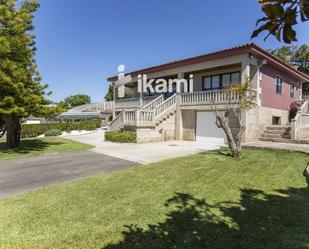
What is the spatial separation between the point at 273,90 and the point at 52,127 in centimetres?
2513

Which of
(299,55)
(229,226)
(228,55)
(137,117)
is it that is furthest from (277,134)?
(299,55)

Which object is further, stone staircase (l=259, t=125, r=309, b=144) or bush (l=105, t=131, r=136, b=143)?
bush (l=105, t=131, r=136, b=143)

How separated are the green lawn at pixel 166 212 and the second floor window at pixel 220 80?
10.7m

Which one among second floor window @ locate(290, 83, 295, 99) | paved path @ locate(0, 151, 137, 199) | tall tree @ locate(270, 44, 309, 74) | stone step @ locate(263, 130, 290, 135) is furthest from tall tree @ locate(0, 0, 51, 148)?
tall tree @ locate(270, 44, 309, 74)

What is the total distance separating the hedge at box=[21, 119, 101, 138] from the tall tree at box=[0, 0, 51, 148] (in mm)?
14287

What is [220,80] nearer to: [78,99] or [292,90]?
[292,90]

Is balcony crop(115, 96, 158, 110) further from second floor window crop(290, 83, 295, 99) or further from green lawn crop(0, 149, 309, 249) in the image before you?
green lawn crop(0, 149, 309, 249)

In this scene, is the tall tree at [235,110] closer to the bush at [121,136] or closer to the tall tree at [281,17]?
the bush at [121,136]

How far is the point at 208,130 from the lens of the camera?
16734 millimetres

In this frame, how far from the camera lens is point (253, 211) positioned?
4.56m

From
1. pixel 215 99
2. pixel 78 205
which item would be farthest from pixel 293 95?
pixel 78 205

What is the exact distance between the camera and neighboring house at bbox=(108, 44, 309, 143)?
1442 cm

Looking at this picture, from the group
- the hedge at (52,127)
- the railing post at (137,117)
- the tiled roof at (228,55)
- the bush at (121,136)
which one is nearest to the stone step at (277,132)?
the tiled roof at (228,55)

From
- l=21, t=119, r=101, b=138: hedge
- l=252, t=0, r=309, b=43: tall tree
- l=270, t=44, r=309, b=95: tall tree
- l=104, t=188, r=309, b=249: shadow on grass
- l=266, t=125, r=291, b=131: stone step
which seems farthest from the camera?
l=270, t=44, r=309, b=95: tall tree
